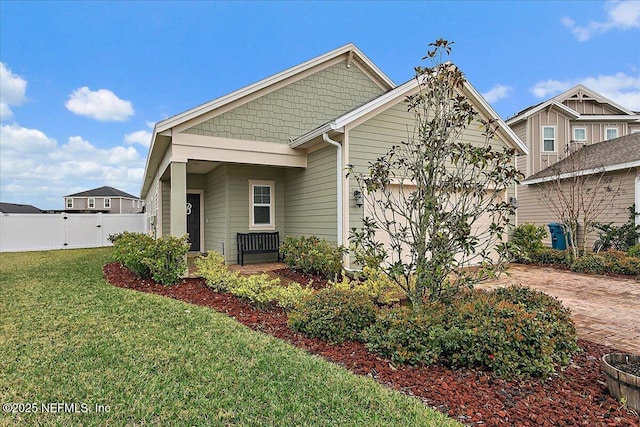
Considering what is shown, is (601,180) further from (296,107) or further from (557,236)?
(296,107)

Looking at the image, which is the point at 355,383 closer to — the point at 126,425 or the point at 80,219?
the point at 126,425

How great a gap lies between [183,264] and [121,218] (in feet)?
48.4

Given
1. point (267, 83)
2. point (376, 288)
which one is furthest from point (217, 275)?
point (267, 83)

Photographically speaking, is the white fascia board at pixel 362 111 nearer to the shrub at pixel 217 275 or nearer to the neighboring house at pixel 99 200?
the shrub at pixel 217 275

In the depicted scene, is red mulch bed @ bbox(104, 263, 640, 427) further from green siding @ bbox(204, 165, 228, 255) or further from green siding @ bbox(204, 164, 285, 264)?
green siding @ bbox(204, 165, 228, 255)

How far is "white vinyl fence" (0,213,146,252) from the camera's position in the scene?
52.3 feet

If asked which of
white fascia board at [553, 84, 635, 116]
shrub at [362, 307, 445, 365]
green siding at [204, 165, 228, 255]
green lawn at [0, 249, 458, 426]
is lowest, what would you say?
green lawn at [0, 249, 458, 426]

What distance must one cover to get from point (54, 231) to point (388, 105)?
56.3 ft

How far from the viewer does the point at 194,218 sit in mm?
13648

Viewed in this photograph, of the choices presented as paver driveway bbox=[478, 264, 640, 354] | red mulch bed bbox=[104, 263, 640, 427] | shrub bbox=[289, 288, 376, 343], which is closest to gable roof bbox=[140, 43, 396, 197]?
shrub bbox=[289, 288, 376, 343]

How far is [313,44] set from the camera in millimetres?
15516

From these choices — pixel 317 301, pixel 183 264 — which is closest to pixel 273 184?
pixel 183 264

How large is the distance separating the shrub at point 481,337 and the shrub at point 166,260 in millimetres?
4767

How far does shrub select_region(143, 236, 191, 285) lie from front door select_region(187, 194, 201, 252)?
20.8ft
